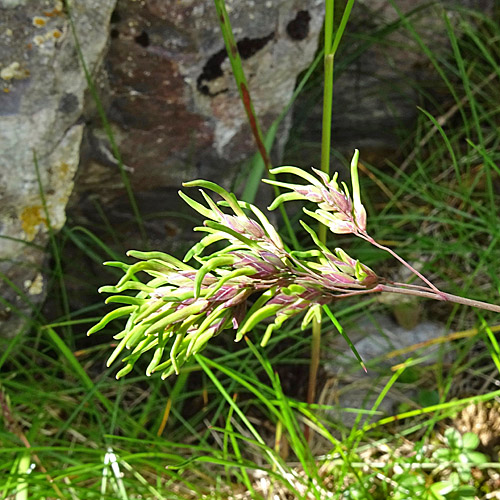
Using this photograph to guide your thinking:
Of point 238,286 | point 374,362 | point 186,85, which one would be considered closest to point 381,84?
point 186,85

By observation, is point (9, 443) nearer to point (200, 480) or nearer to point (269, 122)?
point (200, 480)

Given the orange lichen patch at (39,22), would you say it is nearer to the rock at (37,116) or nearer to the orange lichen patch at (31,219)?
the rock at (37,116)

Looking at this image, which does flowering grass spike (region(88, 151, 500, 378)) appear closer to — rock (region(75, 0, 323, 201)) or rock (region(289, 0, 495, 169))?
rock (region(75, 0, 323, 201))

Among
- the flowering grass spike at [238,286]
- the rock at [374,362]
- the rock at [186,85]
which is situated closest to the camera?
the flowering grass spike at [238,286]

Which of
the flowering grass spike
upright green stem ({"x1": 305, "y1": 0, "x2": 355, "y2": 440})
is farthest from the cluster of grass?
the flowering grass spike

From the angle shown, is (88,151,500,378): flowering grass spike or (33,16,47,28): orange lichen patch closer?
(88,151,500,378): flowering grass spike

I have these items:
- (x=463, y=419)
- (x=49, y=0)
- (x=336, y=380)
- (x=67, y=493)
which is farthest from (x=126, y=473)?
(x=49, y=0)

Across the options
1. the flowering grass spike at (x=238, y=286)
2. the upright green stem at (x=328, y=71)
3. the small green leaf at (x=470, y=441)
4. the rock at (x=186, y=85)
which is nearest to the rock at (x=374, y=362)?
the small green leaf at (x=470, y=441)
